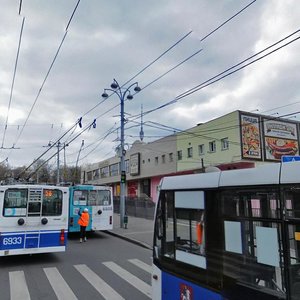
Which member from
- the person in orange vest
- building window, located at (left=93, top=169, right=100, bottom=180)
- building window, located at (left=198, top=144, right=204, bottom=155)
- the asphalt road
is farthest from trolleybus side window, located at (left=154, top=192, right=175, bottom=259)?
building window, located at (left=93, top=169, right=100, bottom=180)

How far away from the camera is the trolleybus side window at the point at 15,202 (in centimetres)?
1105

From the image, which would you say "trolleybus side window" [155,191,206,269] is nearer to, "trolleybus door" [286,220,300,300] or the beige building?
"trolleybus door" [286,220,300,300]

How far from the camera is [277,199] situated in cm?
358

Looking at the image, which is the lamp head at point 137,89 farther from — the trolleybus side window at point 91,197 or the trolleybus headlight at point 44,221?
the trolleybus headlight at point 44,221

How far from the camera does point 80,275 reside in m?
9.54

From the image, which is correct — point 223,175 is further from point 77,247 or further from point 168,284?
point 77,247

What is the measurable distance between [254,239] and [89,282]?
599cm

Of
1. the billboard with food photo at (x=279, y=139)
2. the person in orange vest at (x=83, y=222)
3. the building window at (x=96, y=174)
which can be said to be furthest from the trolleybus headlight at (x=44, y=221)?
the building window at (x=96, y=174)

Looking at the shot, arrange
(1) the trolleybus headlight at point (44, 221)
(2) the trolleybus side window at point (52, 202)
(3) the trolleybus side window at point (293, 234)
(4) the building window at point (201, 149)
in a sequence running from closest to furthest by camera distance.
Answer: (3) the trolleybus side window at point (293, 234), (1) the trolleybus headlight at point (44, 221), (2) the trolleybus side window at point (52, 202), (4) the building window at point (201, 149)

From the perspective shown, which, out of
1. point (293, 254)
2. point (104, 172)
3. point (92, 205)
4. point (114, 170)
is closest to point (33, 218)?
point (92, 205)

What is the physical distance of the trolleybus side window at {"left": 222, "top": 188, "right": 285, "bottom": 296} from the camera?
3.57 meters

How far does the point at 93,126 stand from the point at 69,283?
43.2ft

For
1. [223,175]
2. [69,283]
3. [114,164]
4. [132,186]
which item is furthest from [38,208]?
[114,164]

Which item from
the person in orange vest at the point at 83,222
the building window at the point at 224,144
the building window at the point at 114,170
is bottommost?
the person in orange vest at the point at 83,222
